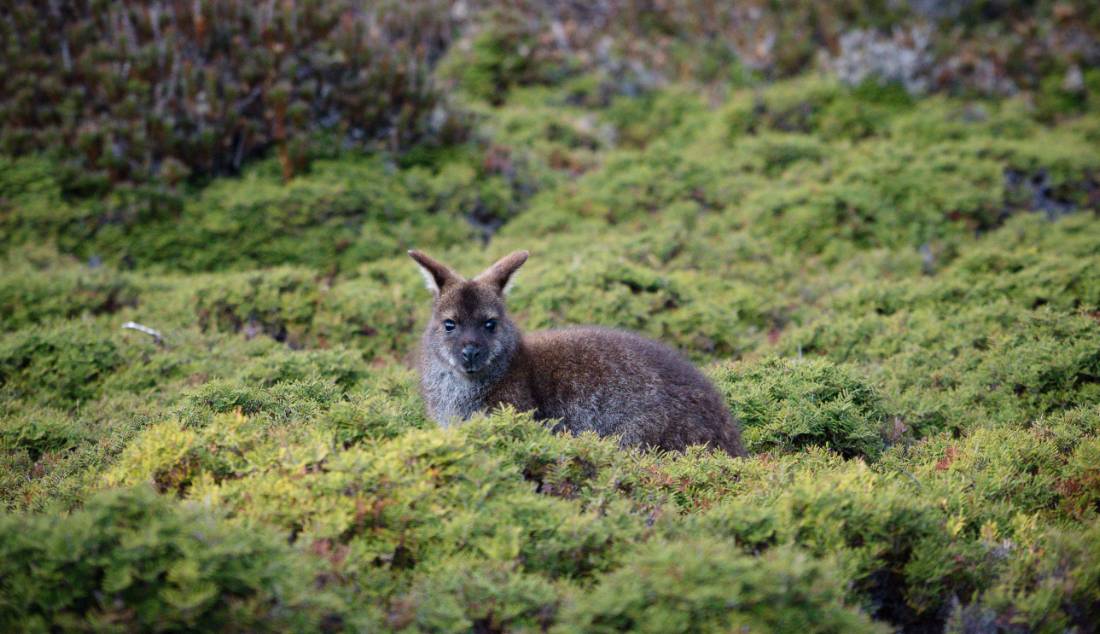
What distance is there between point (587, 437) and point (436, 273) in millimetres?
2398

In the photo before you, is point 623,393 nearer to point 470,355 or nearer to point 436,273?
point 470,355

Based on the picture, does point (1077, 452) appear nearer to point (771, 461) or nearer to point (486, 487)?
point (771, 461)

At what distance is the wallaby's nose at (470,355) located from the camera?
24.3ft

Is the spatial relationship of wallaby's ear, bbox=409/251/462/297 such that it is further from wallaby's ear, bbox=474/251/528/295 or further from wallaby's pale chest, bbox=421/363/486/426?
wallaby's pale chest, bbox=421/363/486/426

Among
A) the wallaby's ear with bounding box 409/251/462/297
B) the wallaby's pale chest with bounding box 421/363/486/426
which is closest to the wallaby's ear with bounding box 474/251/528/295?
the wallaby's ear with bounding box 409/251/462/297

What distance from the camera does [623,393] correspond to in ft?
24.0

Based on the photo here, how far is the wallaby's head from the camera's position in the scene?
7.51 metres

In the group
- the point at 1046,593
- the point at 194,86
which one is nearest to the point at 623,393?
the point at 1046,593

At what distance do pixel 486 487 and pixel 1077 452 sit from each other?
14.9 ft

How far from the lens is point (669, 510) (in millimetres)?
5613

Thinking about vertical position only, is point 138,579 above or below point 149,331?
above

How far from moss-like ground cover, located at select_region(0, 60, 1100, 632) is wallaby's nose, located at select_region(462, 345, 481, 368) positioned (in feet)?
2.11

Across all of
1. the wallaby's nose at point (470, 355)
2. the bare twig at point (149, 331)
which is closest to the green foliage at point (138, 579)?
the wallaby's nose at point (470, 355)

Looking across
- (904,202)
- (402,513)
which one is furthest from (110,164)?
(904,202)
